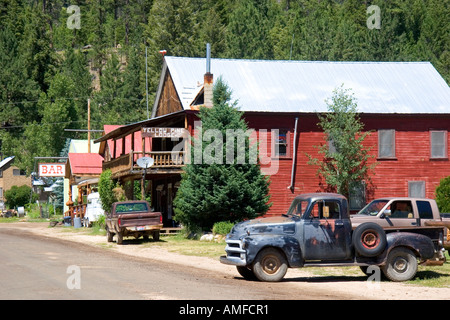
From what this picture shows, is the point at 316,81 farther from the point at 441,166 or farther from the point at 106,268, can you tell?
the point at 106,268

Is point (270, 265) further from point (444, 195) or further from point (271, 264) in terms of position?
point (444, 195)

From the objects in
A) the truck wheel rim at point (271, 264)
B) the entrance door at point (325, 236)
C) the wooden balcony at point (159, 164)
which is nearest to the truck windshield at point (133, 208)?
the wooden balcony at point (159, 164)

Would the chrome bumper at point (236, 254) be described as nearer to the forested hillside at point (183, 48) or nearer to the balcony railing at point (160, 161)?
the balcony railing at point (160, 161)

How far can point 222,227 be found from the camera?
1222 inches

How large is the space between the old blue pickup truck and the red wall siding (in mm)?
21213

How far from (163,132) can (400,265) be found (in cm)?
2015

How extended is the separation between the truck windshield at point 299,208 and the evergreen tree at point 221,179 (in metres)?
13.5

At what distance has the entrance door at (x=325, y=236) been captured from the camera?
1688 centimetres

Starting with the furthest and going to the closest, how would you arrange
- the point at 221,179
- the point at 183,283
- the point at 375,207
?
the point at 221,179, the point at 375,207, the point at 183,283

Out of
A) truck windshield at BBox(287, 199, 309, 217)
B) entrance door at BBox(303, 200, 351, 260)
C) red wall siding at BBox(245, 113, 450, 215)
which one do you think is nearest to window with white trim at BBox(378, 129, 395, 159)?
red wall siding at BBox(245, 113, 450, 215)

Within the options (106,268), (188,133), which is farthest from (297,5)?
(106,268)

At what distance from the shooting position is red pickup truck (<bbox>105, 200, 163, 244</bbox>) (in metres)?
29.8

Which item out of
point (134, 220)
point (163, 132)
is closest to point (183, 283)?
point (134, 220)

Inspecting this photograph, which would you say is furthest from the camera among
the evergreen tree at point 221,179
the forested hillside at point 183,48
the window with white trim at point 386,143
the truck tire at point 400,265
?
the forested hillside at point 183,48
